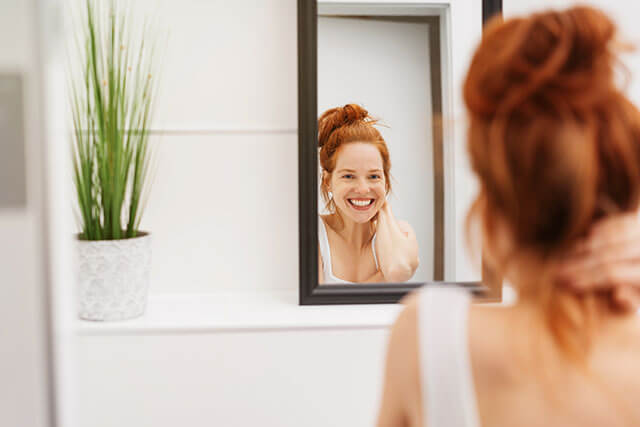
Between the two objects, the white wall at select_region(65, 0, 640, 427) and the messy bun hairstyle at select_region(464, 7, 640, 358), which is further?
the white wall at select_region(65, 0, 640, 427)

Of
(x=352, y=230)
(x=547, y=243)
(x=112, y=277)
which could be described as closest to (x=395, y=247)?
(x=352, y=230)

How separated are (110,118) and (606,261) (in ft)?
3.01

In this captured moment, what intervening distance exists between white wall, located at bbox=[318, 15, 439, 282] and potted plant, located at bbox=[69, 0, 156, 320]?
15.2 inches

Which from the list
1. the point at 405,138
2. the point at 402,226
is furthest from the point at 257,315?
the point at 405,138

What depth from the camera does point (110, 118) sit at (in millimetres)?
1127

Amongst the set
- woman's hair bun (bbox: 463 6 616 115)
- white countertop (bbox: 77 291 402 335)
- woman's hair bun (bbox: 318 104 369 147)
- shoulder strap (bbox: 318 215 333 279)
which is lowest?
white countertop (bbox: 77 291 402 335)

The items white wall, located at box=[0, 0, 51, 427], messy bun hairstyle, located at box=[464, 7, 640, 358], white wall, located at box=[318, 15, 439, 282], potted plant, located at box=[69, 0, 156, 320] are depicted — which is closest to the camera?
messy bun hairstyle, located at box=[464, 7, 640, 358]

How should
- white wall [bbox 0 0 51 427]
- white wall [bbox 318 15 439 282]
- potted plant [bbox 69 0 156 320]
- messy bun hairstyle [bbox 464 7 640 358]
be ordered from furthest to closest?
white wall [bbox 318 15 439 282] < potted plant [bbox 69 0 156 320] < white wall [bbox 0 0 51 427] < messy bun hairstyle [bbox 464 7 640 358]

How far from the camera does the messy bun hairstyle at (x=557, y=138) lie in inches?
19.0

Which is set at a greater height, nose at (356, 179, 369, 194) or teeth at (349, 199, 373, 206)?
nose at (356, 179, 369, 194)

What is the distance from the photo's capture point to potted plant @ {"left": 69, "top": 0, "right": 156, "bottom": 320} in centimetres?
113

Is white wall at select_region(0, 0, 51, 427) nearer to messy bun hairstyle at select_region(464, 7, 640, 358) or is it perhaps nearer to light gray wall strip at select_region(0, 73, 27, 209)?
light gray wall strip at select_region(0, 73, 27, 209)

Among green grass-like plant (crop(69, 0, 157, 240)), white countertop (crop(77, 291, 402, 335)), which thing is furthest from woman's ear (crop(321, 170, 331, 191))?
green grass-like plant (crop(69, 0, 157, 240))

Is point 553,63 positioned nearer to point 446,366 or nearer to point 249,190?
point 446,366
